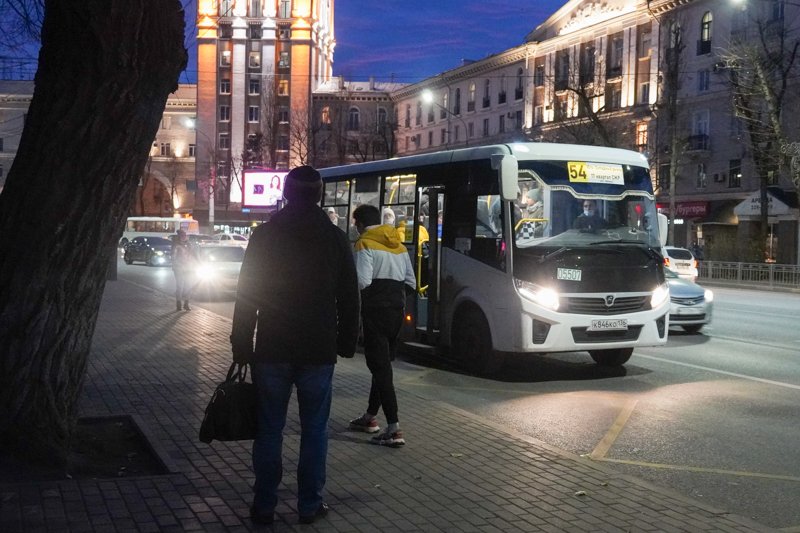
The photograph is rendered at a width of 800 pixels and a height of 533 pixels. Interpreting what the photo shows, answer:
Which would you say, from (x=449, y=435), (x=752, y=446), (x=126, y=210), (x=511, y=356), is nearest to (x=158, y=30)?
(x=126, y=210)

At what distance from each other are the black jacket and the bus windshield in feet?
21.4

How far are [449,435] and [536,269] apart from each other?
4.00 meters

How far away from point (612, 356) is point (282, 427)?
27.6 feet

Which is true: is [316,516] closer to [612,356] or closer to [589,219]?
[589,219]

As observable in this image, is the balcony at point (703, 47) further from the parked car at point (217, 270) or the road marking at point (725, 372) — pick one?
the road marking at point (725, 372)

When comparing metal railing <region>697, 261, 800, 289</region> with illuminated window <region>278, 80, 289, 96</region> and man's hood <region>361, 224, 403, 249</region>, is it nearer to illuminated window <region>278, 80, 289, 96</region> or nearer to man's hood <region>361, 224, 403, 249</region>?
man's hood <region>361, 224, 403, 249</region>

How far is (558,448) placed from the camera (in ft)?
23.9

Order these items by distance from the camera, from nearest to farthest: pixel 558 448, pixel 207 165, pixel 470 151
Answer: pixel 558 448, pixel 470 151, pixel 207 165

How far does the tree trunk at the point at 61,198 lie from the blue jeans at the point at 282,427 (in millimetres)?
1664

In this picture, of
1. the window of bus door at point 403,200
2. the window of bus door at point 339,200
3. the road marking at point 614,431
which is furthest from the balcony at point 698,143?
the road marking at point 614,431

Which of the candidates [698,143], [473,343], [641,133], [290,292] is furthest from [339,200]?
[641,133]

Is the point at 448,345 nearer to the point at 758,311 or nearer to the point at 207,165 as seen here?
the point at 758,311

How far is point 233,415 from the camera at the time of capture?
16.5 feet

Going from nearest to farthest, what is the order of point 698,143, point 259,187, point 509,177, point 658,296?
point 509,177 < point 658,296 < point 259,187 < point 698,143
